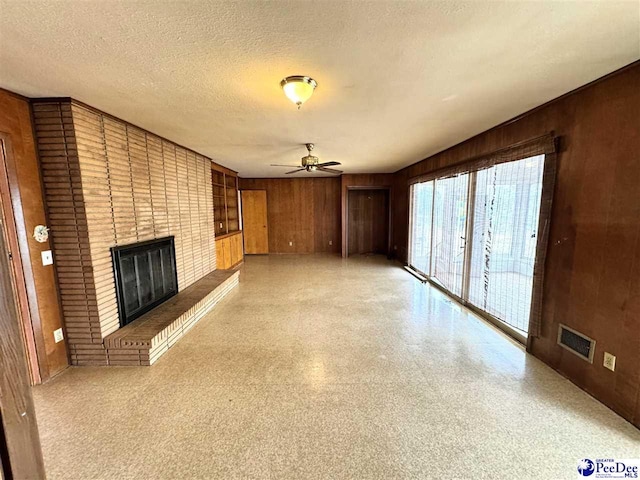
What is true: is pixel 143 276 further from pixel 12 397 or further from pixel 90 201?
pixel 12 397

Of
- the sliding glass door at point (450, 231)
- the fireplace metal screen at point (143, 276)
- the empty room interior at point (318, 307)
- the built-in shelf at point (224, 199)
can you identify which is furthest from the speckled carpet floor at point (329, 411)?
the built-in shelf at point (224, 199)

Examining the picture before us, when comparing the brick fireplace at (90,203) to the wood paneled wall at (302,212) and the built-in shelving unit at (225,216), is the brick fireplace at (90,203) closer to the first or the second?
the built-in shelving unit at (225,216)

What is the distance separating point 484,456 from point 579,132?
101 inches

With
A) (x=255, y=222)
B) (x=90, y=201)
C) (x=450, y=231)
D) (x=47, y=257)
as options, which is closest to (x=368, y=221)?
(x=255, y=222)

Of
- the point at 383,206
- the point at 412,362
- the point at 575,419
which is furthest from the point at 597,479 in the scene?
the point at 383,206

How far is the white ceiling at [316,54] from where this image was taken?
133 centimetres

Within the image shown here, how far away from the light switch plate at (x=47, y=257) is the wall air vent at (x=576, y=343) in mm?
4611

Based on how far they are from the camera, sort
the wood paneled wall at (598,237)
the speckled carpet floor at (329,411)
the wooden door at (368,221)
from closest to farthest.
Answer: the speckled carpet floor at (329,411)
the wood paneled wall at (598,237)
the wooden door at (368,221)

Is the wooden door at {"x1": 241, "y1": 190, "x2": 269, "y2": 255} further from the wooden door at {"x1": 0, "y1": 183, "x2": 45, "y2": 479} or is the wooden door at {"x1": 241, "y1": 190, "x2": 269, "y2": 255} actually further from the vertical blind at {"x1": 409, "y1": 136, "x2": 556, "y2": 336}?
the wooden door at {"x1": 0, "y1": 183, "x2": 45, "y2": 479}

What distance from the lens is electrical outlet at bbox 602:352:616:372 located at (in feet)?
6.50

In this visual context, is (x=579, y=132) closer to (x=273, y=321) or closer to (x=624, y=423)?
(x=624, y=423)

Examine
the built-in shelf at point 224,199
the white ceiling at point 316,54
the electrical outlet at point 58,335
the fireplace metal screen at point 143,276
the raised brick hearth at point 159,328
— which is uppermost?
the white ceiling at point 316,54

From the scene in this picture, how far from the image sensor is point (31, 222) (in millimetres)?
2268

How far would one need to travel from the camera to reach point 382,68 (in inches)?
72.7
